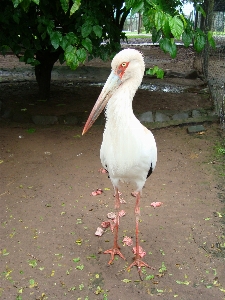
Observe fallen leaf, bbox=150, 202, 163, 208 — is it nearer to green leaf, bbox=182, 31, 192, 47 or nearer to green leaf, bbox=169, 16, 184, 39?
green leaf, bbox=182, 31, 192, 47

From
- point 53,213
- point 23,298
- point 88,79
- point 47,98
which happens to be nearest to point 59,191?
point 53,213

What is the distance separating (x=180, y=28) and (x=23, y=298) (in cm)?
243

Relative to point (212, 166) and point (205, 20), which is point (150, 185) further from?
point (205, 20)

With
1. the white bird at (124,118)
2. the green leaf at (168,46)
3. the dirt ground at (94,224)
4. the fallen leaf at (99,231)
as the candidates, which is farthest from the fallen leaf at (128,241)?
the green leaf at (168,46)

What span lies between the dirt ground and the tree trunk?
1.80m

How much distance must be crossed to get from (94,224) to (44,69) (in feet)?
14.0

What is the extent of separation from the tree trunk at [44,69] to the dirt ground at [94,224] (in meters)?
1.80

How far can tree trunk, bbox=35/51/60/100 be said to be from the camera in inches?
276


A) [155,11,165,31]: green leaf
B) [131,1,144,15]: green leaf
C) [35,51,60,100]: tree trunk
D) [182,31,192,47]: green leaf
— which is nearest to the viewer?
[155,11,165,31]: green leaf

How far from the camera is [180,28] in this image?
2.99 m

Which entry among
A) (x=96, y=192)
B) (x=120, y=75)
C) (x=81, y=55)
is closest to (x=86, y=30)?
(x=81, y=55)

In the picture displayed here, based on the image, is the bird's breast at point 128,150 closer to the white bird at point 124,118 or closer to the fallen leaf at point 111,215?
the white bird at point 124,118

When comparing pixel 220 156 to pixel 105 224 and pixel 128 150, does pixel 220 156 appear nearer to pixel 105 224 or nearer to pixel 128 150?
pixel 105 224

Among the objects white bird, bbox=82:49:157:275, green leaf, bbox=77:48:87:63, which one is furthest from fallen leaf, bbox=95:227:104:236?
green leaf, bbox=77:48:87:63
